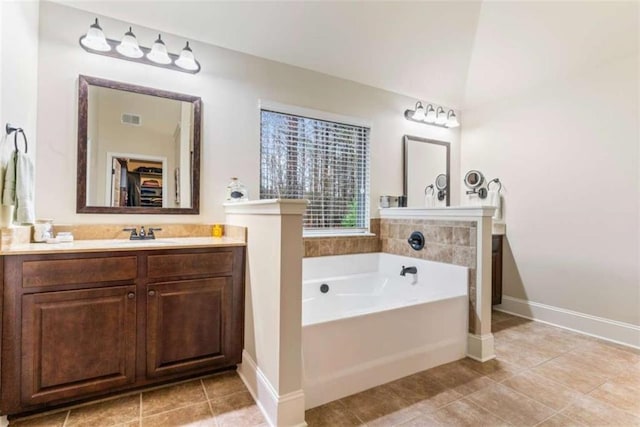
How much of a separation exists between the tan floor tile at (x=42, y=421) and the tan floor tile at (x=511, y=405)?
2.27 meters

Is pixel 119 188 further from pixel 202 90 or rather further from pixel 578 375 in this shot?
pixel 578 375

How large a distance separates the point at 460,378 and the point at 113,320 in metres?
2.20

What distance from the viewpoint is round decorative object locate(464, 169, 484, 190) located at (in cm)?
384

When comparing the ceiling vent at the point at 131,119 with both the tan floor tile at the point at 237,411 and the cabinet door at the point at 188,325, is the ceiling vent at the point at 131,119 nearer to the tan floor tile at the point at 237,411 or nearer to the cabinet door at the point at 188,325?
the cabinet door at the point at 188,325

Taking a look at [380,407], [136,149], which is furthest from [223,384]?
[136,149]

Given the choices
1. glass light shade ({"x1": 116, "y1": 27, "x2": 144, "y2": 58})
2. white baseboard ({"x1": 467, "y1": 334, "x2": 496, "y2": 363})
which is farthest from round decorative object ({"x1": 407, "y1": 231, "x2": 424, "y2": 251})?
glass light shade ({"x1": 116, "y1": 27, "x2": 144, "y2": 58})

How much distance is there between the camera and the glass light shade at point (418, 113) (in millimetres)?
3643

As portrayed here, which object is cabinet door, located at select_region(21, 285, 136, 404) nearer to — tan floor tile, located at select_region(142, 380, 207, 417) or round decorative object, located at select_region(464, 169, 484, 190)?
tan floor tile, located at select_region(142, 380, 207, 417)

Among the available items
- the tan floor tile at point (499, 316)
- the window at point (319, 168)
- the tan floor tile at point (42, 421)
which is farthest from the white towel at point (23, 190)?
the tan floor tile at point (499, 316)

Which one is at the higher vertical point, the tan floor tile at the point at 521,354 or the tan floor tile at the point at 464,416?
the tan floor tile at the point at 521,354

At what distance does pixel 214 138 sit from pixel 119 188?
2.61ft

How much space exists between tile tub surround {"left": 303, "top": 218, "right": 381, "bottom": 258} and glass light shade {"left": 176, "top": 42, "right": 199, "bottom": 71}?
1.70 m

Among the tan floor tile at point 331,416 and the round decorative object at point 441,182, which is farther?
the round decorative object at point 441,182

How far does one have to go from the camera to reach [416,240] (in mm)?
2982
